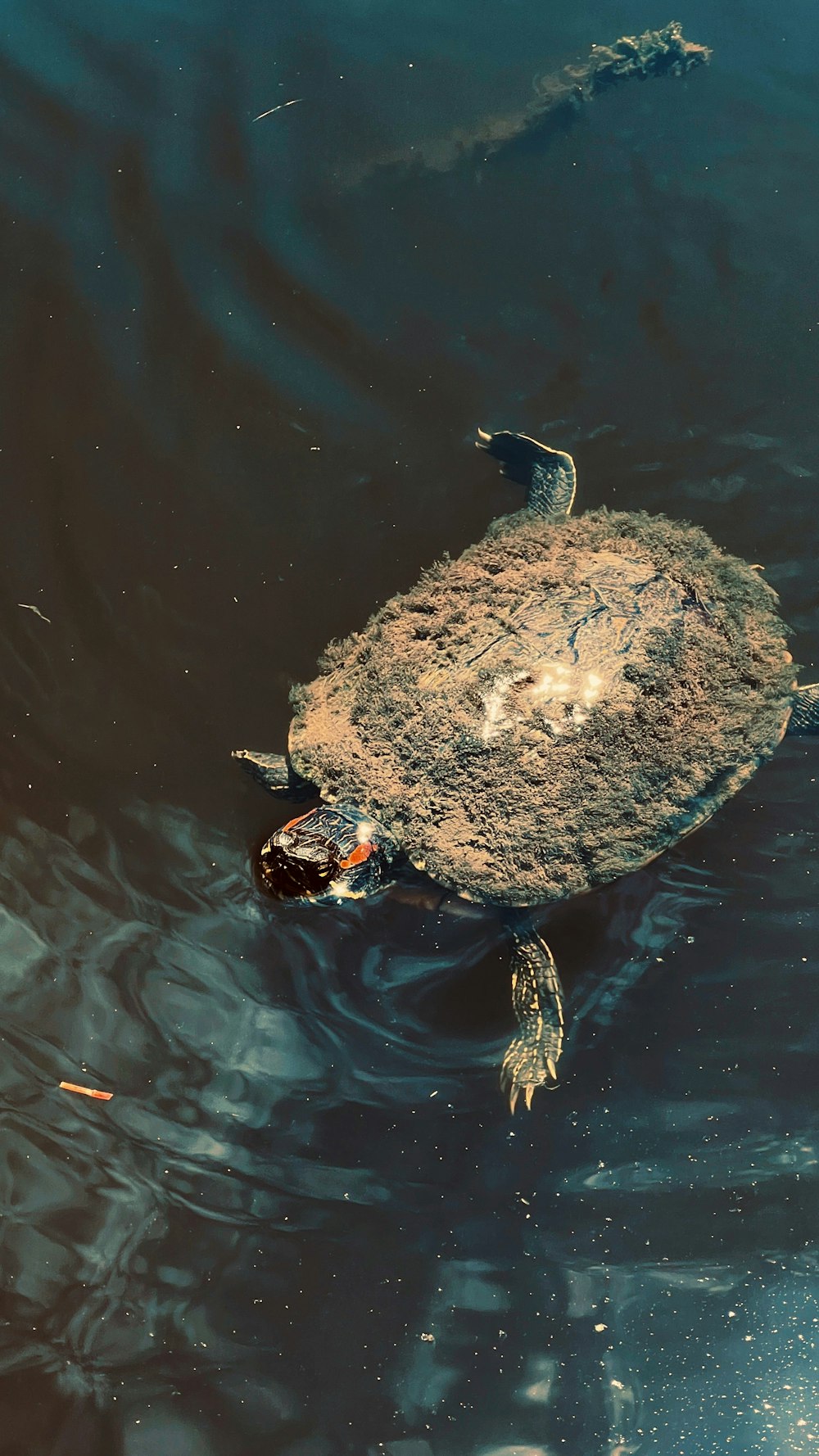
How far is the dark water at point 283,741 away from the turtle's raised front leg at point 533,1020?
0.40 ft

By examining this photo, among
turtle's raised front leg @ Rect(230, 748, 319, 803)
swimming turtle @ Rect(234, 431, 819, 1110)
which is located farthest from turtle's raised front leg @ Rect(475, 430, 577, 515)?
turtle's raised front leg @ Rect(230, 748, 319, 803)

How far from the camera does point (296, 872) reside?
3.60 meters

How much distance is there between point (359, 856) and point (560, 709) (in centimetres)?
103

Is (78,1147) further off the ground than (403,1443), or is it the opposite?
(78,1147)

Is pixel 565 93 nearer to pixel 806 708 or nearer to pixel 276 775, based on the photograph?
pixel 806 708

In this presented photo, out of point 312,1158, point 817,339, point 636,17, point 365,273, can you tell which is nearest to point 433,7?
point 636,17

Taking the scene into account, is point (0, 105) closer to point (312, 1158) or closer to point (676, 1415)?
point (312, 1158)

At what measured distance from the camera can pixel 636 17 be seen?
4.08 metres

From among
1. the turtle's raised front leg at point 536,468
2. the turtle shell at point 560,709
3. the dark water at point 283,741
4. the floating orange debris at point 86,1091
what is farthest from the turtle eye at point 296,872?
the turtle's raised front leg at point 536,468

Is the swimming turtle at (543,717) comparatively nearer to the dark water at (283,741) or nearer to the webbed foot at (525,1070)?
the dark water at (283,741)

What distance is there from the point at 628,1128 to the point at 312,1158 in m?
1.53

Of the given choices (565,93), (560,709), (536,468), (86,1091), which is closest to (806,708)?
(560,709)

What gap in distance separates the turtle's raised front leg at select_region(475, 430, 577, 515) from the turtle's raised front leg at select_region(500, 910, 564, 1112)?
196 cm

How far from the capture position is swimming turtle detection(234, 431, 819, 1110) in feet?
10.9
